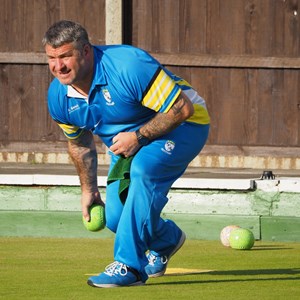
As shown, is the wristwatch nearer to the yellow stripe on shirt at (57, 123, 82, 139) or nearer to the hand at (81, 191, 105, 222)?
the yellow stripe on shirt at (57, 123, 82, 139)

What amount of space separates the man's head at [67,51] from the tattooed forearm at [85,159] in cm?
88

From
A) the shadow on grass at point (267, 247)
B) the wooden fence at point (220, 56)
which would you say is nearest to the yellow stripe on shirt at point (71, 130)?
the shadow on grass at point (267, 247)

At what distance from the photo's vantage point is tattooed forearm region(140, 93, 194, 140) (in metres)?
7.41

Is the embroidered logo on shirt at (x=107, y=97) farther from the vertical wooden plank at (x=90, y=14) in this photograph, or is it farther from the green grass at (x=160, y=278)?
the vertical wooden plank at (x=90, y=14)

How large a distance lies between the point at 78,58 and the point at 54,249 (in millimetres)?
2693

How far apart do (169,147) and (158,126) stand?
206 millimetres

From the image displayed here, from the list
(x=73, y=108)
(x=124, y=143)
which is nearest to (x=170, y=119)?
(x=124, y=143)

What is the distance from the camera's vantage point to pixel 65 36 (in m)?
7.34

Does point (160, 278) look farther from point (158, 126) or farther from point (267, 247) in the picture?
point (267, 247)

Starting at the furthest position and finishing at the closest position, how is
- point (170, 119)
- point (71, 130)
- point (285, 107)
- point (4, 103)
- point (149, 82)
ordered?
point (4, 103) < point (285, 107) < point (71, 130) < point (170, 119) < point (149, 82)

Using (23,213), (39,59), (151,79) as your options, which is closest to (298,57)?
(39,59)

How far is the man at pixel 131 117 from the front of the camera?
24.1 ft

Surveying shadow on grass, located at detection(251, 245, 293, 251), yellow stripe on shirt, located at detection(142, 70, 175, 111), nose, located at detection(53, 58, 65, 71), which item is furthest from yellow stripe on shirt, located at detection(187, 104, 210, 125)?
shadow on grass, located at detection(251, 245, 293, 251)

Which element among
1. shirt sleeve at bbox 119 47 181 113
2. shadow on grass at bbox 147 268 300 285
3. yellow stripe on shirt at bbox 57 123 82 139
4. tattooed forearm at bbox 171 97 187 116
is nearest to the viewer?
shirt sleeve at bbox 119 47 181 113
